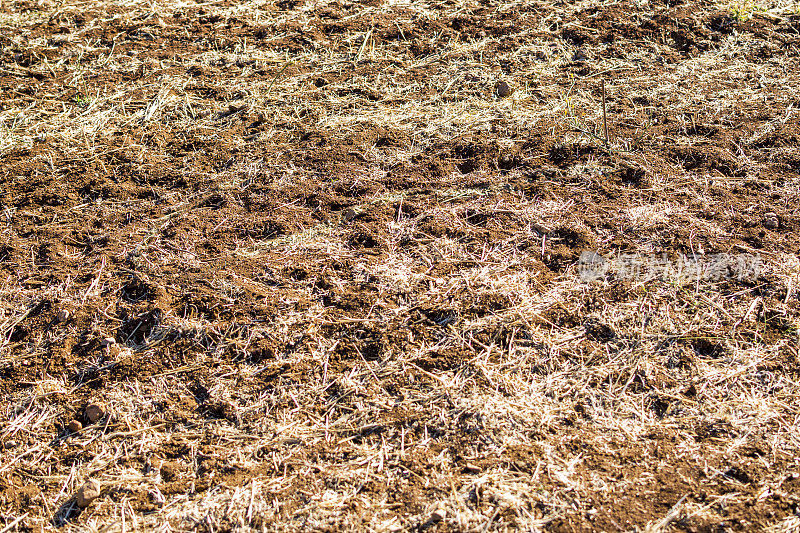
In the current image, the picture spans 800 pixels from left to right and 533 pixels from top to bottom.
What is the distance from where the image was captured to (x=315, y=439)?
8.28 ft

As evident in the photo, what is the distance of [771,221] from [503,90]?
1.84 metres

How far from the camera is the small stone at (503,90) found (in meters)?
4.47

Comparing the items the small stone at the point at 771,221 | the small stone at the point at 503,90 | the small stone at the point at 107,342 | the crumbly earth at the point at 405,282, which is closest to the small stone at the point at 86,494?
the crumbly earth at the point at 405,282

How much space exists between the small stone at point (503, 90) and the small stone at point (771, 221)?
1771 millimetres

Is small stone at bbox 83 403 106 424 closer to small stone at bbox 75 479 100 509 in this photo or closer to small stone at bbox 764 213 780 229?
small stone at bbox 75 479 100 509

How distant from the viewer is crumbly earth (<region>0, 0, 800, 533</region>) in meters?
2.37

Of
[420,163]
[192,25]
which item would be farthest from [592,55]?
[192,25]

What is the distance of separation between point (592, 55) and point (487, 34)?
0.79 metres

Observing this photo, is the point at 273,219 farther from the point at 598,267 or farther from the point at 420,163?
the point at 598,267

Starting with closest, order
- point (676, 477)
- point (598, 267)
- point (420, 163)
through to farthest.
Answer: point (676, 477), point (598, 267), point (420, 163)

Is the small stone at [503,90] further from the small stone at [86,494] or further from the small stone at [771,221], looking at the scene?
the small stone at [86,494]

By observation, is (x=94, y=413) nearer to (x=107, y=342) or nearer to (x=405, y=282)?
(x=107, y=342)

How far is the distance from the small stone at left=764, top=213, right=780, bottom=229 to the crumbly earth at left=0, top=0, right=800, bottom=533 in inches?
0.4

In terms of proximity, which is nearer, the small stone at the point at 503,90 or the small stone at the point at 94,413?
the small stone at the point at 94,413
